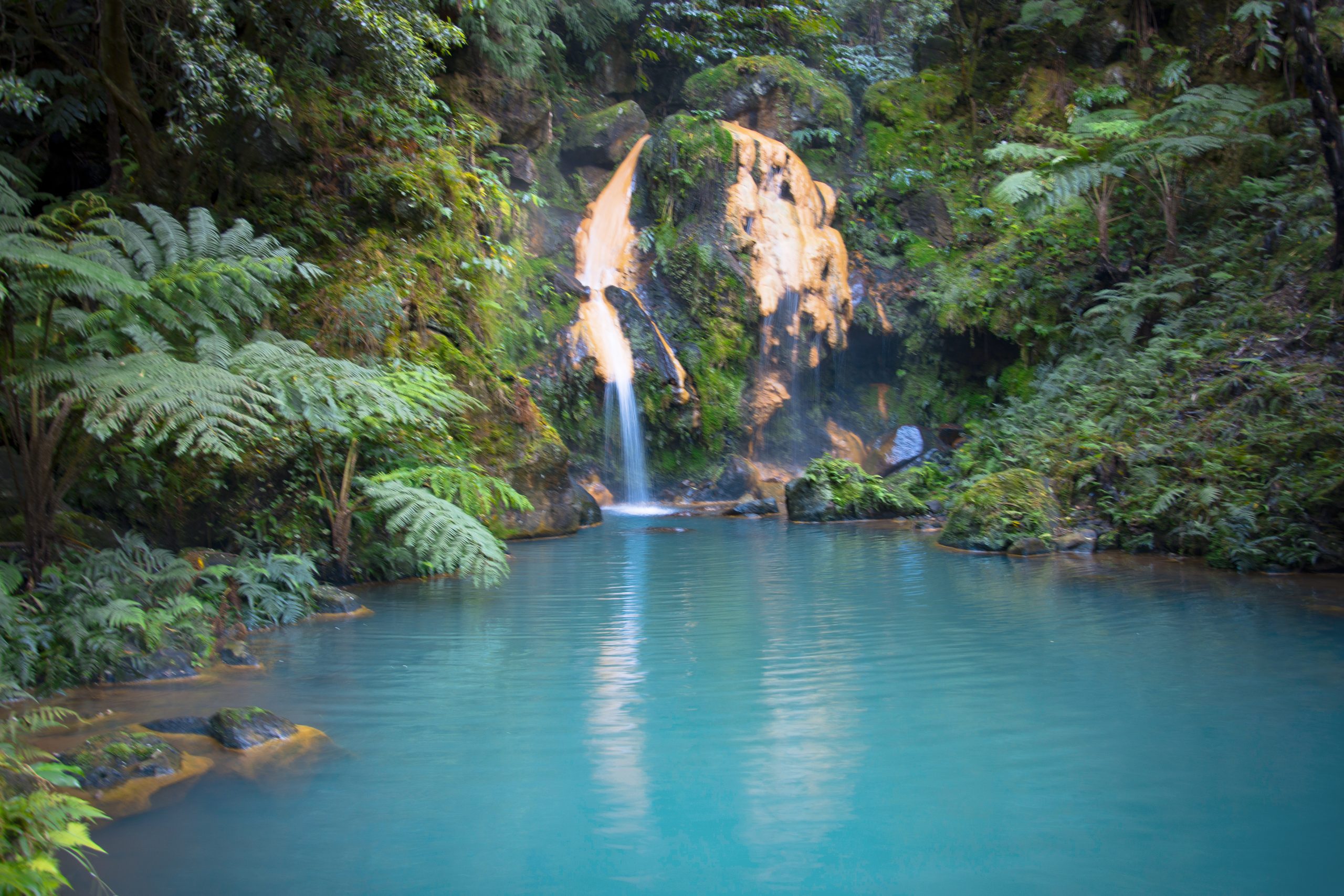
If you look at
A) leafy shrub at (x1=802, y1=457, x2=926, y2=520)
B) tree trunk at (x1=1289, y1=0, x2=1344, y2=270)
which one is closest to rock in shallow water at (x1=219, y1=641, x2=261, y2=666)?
leafy shrub at (x1=802, y1=457, x2=926, y2=520)

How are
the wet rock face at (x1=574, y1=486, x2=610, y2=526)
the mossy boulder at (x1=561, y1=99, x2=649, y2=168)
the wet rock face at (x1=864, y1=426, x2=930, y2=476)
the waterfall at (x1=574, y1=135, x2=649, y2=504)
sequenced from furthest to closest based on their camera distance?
the mossy boulder at (x1=561, y1=99, x2=649, y2=168) → the wet rock face at (x1=864, y1=426, x2=930, y2=476) → the waterfall at (x1=574, y1=135, x2=649, y2=504) → the wet rock face at (x1=574, y1=486, x2=610, y2=526)

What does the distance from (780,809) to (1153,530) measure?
7.48 m

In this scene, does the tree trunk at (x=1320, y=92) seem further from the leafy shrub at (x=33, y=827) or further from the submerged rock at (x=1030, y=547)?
the leafy shrub at (x=33, y=827)

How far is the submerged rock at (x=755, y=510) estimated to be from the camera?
1393 centimetres

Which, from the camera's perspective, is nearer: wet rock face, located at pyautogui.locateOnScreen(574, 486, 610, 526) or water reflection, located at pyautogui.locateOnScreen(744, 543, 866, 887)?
water reflection, located at pyautogui.locateOnScreen(744, 543, 866, 887)

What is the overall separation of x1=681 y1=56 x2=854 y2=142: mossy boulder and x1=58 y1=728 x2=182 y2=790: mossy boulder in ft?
59.3

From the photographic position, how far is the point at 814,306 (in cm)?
1747

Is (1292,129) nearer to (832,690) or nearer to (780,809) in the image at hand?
(832,690)

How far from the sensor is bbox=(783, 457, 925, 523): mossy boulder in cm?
1303

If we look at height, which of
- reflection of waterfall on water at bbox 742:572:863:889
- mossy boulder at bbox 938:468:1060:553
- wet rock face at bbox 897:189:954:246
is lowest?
reflection of waterfall on water at bbox 742:572:863:889

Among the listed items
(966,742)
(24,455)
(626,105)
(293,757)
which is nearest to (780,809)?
(966,742)

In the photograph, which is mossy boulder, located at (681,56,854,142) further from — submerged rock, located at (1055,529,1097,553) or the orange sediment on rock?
submerged rock, located at (1055,529,1097,553)

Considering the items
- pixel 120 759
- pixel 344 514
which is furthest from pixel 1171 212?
pixel 120 759

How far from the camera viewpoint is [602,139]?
61.8 ft
